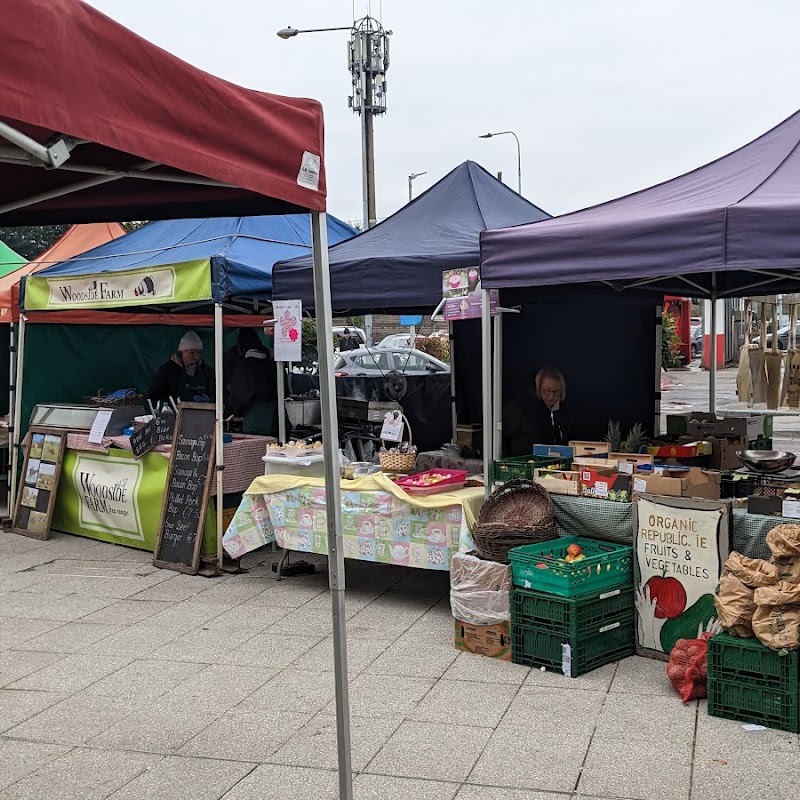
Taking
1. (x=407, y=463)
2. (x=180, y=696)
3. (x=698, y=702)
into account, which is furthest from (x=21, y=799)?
(x=407, y=463)

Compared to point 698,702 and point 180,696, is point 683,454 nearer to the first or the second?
point 698,702

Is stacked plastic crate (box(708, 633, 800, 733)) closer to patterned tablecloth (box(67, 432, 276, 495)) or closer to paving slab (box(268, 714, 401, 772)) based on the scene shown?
paving slab (box(268, 714, 401, 772))

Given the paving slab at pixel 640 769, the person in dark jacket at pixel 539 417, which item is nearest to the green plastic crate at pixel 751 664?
the paving slab at pixel 640 769

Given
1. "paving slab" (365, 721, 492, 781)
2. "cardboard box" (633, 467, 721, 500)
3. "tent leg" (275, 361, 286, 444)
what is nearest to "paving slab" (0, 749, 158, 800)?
"paving slab" (365, 721, 492, 781)

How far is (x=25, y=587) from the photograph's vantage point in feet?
21.9

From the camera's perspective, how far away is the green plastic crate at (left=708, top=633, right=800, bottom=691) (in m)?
3.87

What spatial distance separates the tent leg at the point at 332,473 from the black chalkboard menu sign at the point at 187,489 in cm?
397

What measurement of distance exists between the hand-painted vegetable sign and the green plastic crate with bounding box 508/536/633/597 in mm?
153

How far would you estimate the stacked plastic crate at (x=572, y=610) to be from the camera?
457 cm

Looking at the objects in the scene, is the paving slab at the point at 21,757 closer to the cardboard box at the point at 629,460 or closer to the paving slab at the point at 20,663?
the paving slab at the point at 20,663

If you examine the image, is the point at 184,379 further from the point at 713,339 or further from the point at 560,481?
the point at 713,339

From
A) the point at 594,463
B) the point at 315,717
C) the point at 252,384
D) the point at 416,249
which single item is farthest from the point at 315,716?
the point at 252,384

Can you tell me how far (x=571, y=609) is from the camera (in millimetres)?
4527

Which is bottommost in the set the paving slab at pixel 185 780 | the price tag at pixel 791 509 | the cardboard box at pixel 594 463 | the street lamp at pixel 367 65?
the paving slab at pixel 185 780
